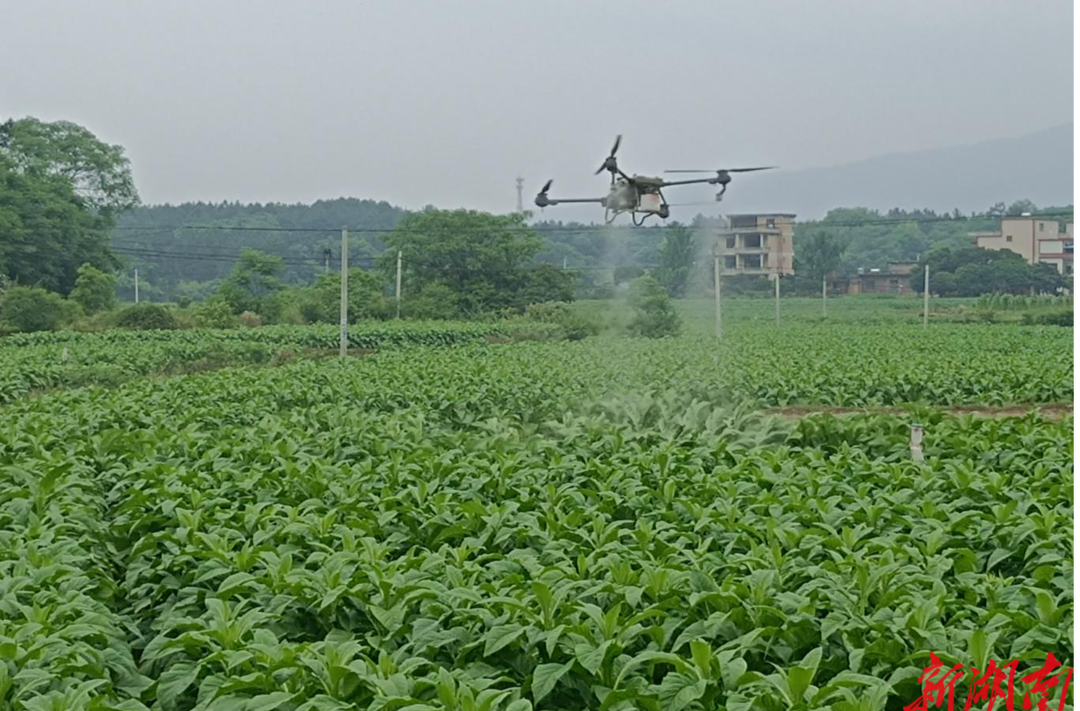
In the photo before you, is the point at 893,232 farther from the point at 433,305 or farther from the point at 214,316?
the point at 214,316

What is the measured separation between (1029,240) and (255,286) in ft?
113

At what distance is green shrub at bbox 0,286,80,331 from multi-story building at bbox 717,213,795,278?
79.5ft

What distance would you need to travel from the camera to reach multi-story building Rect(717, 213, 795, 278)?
142ft

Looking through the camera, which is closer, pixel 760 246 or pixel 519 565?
pixel 519 565

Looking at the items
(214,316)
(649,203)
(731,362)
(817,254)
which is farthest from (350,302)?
(649,203)

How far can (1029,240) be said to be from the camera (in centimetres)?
5566

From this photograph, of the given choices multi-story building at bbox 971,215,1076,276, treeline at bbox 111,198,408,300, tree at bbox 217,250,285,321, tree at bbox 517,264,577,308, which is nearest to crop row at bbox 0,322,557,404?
tree at bbox 517,264,577,308

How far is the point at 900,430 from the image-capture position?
40.0 ft

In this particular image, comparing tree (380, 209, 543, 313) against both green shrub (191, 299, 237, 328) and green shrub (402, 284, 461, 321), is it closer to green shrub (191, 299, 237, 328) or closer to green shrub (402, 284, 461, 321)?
green shrub (402, 284, 461, 321)

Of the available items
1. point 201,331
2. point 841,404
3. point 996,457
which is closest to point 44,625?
point 996,457

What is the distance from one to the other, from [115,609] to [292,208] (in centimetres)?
8063

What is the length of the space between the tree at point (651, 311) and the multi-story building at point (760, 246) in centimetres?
237

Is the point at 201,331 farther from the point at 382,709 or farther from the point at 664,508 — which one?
the point at 382,709

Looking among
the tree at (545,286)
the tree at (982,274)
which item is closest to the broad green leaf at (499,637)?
the tree at (545,286)
